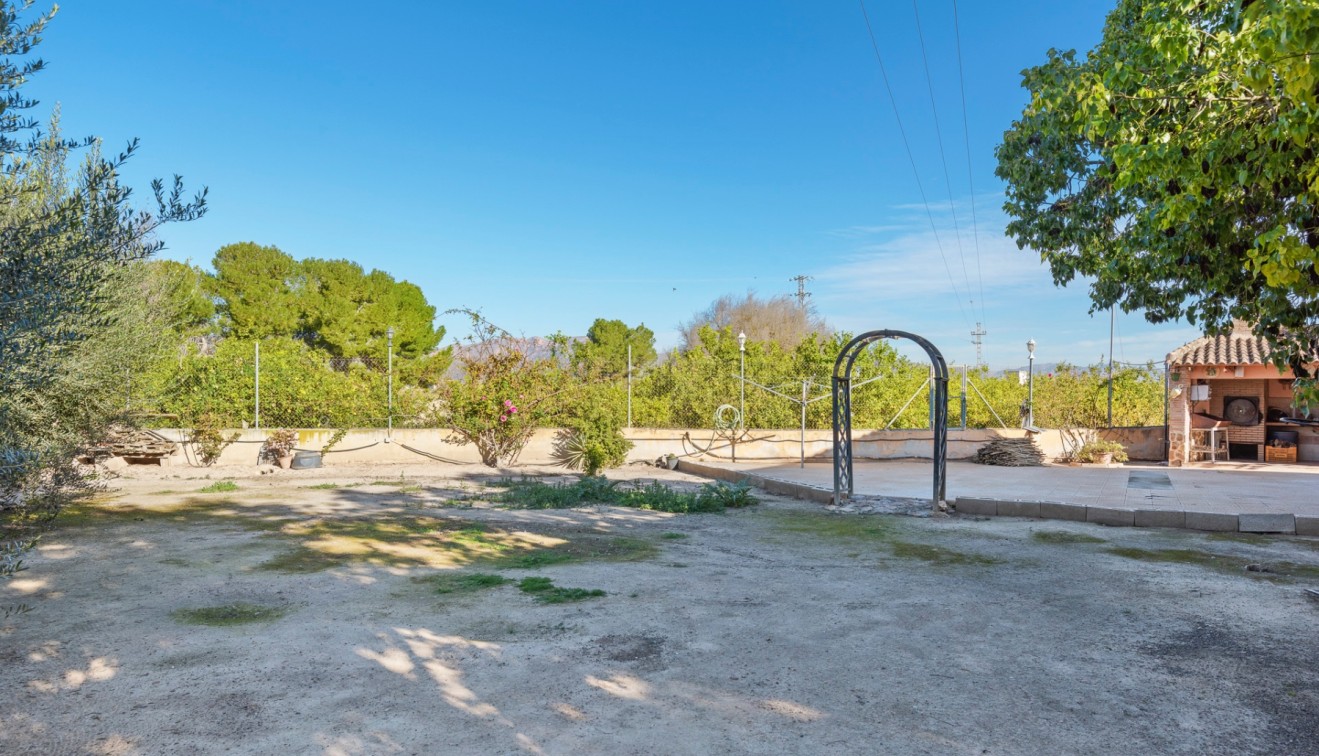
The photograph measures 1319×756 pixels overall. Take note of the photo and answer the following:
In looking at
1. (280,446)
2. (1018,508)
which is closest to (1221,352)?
(1018,508)

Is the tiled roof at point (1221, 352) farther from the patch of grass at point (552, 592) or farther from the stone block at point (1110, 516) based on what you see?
the patch of grass at point (552, 592)

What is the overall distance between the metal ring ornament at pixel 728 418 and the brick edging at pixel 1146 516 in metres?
6.66

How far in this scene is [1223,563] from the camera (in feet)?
23.1

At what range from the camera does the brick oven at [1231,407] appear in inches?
629

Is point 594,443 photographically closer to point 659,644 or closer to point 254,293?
point 659,644

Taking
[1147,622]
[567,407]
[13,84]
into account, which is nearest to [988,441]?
[567,407]

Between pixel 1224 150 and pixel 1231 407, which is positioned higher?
pixel 1224 150

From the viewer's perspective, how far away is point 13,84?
3.83 metres

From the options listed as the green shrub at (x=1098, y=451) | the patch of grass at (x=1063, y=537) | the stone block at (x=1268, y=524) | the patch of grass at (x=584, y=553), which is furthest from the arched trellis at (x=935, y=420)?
the green shrub at (x=1098, y=451)

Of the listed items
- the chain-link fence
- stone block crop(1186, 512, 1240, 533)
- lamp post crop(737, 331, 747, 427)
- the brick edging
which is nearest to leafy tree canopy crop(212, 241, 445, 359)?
the chain-link fence

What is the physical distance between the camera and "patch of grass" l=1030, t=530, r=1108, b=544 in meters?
8.14

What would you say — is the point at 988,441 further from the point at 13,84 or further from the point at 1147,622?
the point at 13,84

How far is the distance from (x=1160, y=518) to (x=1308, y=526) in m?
1.33

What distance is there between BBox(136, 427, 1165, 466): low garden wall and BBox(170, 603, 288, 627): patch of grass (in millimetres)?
10935
